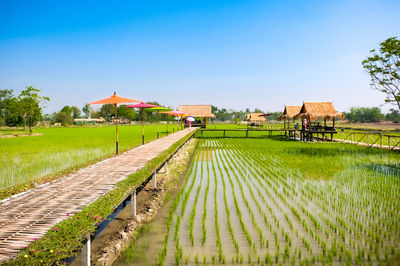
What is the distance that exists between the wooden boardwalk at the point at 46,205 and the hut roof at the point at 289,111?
2209cm

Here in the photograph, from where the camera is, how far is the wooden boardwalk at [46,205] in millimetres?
2168

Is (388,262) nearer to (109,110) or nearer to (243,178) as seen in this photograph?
(243,178)

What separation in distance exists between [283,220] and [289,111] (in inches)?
919

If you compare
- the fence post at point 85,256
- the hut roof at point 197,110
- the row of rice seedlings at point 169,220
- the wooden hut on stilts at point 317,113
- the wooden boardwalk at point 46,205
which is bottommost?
the row of rice seedlings at point 169,220

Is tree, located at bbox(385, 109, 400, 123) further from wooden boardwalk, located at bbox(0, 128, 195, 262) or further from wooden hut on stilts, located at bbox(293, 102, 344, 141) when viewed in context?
wooden boardwalk, located at bbox(0, 128, 195, 262)

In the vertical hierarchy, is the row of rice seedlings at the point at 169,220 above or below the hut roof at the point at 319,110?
below

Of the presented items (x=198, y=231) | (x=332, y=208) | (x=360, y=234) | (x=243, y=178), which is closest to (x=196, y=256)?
(x=198, y=231)

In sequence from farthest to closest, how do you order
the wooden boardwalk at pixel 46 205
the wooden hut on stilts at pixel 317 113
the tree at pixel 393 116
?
the tree at pixel 393 116
the wooden hut on stilts at pixel 317 113
the wooden boardwalk at pixel 46 205

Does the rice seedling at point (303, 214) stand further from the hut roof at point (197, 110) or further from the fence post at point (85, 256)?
the hut roof at point (197, 110)

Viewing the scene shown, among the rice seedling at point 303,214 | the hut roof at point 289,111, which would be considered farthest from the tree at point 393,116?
the rice seedling at point 303,214

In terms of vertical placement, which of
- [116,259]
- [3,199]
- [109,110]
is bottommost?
[116,259]

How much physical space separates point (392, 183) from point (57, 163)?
368 inches

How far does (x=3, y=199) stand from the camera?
3.24 m

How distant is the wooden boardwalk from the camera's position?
217cm
